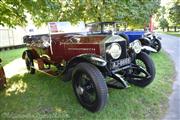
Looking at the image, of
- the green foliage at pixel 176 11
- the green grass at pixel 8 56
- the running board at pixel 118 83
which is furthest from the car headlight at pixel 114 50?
the green foliage at pixel 176 11

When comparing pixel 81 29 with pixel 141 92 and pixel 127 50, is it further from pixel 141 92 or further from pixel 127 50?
pixel 141 92

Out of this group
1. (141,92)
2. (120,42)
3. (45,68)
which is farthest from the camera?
(45,68)

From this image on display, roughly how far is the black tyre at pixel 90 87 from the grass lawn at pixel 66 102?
205 mm

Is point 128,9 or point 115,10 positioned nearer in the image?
point 115,10

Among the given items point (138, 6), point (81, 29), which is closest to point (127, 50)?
point (81, 29)

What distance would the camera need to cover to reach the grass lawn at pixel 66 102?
14.9 feet

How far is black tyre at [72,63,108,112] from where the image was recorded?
4.17 metres

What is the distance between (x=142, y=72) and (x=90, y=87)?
161cm

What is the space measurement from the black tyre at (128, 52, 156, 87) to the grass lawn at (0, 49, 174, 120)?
0.21 meters

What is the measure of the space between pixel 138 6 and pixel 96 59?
827cm

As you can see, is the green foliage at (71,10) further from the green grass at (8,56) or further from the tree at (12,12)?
the green grass at (8,56)

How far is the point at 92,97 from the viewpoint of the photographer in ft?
14.9

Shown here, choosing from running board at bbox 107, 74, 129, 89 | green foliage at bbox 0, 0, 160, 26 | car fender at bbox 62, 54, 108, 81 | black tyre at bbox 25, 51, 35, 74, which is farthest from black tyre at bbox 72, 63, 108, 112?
black tyre at bbox 25, 51, 35, 74

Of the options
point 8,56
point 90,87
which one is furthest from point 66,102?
point 8,56
